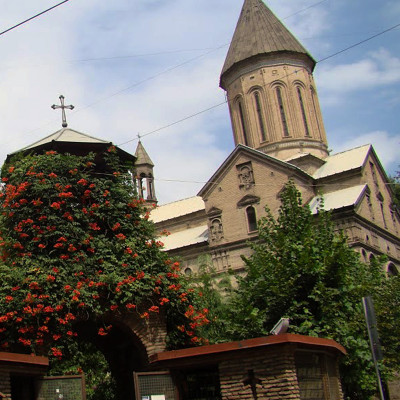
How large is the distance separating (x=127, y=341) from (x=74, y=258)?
256cm

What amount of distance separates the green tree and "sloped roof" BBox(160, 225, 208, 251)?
1990cm

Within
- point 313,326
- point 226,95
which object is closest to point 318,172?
point 226,95

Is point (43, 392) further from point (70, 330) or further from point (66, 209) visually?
point (66, 209)

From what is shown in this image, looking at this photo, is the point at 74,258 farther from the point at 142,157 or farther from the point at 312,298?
the point at 142,157

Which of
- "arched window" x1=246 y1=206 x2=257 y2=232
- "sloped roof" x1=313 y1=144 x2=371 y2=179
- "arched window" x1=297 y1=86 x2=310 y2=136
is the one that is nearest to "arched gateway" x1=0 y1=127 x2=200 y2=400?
"arched window" x1=246 y1=206 x2=257 y2=232

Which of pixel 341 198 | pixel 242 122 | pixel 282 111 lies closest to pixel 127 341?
pixel 341 198

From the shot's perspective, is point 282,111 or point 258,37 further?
point 258,37

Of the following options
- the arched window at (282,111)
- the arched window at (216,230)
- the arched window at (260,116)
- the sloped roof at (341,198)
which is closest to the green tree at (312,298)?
the sloped roof at (341,198)

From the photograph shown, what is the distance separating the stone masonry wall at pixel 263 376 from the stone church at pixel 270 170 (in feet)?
71.9

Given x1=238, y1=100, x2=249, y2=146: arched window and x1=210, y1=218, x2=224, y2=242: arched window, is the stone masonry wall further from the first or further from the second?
x1=238, y1=100, x2=249, y2=146: arched window

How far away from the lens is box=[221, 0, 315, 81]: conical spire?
4022 centimetres

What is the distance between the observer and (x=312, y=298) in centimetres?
1483

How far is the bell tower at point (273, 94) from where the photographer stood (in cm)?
3884

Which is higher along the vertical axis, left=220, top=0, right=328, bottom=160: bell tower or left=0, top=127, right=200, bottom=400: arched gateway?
left=220, top=0, right=328, bottom=160: bell tower
